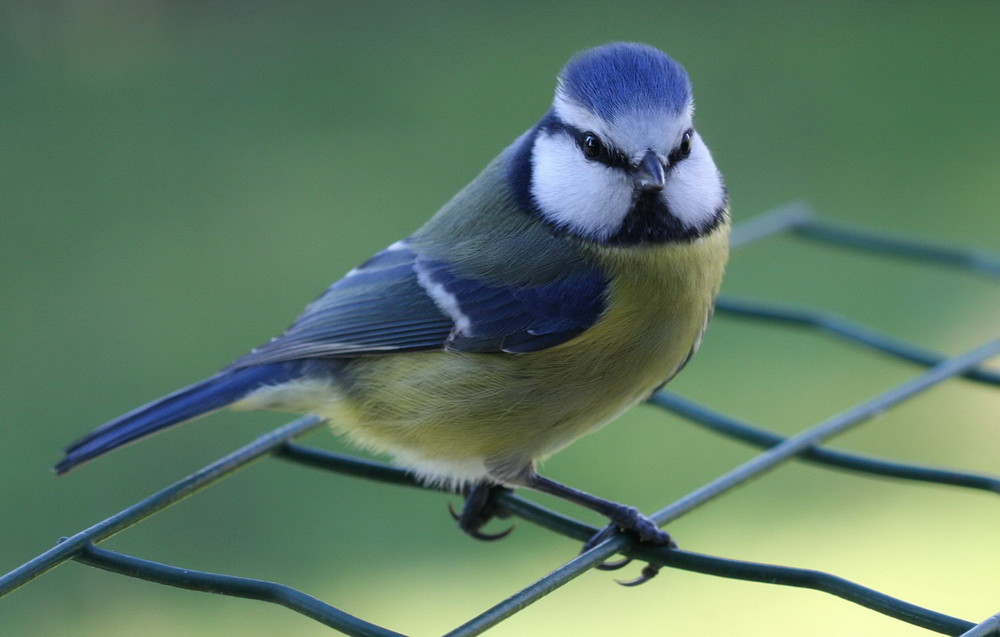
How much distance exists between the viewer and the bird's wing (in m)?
1.73

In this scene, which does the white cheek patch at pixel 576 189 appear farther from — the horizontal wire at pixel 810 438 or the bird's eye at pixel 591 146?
the horizontal wire at pixel 810 438

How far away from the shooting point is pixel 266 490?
3094 mm

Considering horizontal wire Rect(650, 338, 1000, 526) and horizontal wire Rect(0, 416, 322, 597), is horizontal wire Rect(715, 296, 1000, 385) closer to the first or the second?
horizontal wire Rect(650, 338, 1000, 526)

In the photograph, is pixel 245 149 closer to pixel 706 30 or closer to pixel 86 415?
pixel 86 415

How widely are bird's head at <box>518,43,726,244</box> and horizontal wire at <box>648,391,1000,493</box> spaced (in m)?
0.26

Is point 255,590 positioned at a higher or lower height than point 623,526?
lower

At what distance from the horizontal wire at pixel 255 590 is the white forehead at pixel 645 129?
0.71 meters

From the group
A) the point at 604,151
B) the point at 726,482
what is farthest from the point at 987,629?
the point at 604,151

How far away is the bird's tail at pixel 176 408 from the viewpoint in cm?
171

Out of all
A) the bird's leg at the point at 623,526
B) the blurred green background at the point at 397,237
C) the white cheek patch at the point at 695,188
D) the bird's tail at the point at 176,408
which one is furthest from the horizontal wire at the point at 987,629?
the blurred green background at the point at 397,237

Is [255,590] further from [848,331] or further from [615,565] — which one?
[848,331]

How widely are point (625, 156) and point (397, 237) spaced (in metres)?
2.53

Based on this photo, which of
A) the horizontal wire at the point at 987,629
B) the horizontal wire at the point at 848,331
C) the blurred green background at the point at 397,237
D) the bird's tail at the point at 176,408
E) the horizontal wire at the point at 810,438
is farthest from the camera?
the blurred green background at the point at 397,237

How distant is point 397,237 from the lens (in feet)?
13.5
